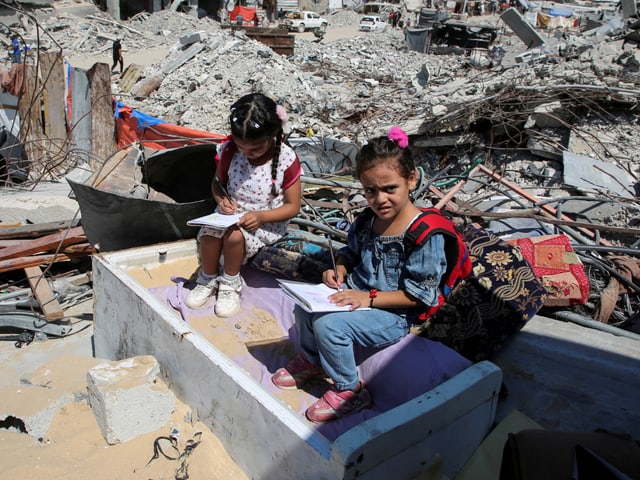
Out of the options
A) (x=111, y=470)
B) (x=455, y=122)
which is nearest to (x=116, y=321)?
(x=111, y=470)

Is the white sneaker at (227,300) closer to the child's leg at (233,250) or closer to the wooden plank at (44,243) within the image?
the child's leg at (233,250)

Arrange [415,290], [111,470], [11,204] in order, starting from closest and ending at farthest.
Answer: [415,290] < [111,470] < [11,204]

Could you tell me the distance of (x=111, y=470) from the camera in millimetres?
2639

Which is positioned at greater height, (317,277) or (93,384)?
(317,277)

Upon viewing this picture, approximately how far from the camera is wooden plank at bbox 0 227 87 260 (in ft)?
15.6

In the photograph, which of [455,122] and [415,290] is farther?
[455,122]

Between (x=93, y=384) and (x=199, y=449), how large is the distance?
70 centimetres

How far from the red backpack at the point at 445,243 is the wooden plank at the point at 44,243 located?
130 inches

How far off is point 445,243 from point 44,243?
388cm

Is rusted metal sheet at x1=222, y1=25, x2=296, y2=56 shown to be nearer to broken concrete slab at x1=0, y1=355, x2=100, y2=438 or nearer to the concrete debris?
the concrete debris

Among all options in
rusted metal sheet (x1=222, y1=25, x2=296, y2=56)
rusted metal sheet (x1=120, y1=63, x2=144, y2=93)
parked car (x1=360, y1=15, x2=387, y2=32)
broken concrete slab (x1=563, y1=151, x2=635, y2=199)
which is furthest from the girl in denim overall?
parked car (x1=360, y1=15, x2=387, y2=32)

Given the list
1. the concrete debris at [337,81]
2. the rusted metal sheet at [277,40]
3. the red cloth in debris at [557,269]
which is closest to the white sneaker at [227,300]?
the red cloth in debris at [557,269]

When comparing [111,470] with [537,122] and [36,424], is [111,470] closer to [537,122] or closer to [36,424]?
[36,424]

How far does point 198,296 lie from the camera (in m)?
3.40
